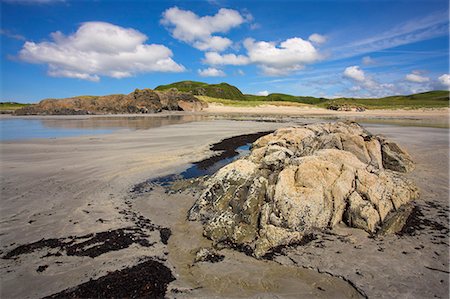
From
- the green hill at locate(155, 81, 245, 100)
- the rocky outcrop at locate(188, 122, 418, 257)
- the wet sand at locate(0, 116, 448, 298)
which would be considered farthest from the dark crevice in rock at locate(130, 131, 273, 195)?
the green hill at locate(155, 81, 245, 100)

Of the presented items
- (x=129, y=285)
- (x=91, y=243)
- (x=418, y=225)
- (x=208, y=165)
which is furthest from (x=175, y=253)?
(x=208, y=165)

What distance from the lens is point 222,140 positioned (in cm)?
2098

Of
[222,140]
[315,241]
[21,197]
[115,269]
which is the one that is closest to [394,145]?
[315,241]

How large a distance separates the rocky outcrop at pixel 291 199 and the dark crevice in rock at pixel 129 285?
155cm

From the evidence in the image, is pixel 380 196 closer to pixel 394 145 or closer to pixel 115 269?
pixel 115 269

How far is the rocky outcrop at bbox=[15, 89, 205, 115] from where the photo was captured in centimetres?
5928

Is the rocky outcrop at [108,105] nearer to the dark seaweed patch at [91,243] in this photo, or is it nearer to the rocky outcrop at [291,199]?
the rocky outcrop at [291,199]

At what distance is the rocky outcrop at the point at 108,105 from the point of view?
2334 inches

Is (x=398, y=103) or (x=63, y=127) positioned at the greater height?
(x=398, y=103)

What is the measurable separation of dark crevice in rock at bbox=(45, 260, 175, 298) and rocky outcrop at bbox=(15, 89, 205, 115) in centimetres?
6071

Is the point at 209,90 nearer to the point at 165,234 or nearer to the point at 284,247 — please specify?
the point at 165,234

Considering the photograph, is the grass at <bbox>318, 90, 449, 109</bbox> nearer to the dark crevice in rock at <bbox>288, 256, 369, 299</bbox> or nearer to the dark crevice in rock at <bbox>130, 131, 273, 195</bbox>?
the dark crevice in rock at <bbox>130, 131, 273, 195</bbox>

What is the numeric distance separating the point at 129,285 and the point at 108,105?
63.6 metres

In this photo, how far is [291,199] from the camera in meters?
6.36
